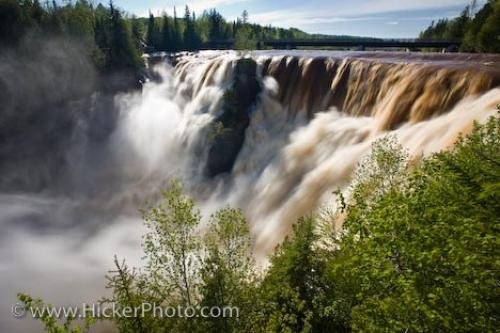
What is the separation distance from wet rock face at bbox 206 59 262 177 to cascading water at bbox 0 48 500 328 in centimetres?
13

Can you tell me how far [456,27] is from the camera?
96062 millimetres

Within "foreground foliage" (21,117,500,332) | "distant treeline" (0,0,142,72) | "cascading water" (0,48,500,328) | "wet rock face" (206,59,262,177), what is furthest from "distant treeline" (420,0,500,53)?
"distant treeline" (0,0,142,72)

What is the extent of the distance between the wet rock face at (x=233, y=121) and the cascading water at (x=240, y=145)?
0.13 metres

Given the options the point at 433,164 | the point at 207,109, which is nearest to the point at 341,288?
the point at 433,164

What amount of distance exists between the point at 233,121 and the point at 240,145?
3364mm

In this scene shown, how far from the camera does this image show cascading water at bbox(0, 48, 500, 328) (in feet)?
105

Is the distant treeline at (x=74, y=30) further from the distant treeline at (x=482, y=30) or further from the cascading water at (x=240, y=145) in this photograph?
the distant treeline at (x=482, y=30)

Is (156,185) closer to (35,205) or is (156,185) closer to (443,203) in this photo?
(35,205)

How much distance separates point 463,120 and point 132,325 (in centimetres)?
2357

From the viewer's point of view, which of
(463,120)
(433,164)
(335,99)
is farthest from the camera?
(335,99)

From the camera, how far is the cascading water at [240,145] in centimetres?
3195

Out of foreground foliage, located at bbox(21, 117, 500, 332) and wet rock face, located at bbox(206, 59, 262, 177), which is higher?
wet rock face, located at bbox(206, 59, 262, 177)

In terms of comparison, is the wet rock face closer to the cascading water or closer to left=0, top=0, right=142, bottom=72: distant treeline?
the cascading water

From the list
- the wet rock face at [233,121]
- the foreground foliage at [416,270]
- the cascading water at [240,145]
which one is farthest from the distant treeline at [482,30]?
the foreground foliage at [416,270]
